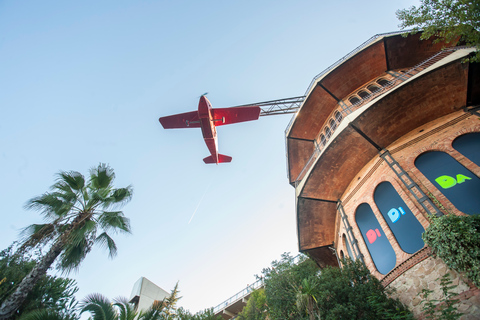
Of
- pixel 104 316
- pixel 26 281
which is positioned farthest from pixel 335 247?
pixel 26 281

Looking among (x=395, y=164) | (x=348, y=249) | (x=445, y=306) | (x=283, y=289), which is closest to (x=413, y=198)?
(x=395, y=164)

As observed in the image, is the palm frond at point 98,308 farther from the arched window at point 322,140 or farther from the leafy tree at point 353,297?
the arched window at point 322,140

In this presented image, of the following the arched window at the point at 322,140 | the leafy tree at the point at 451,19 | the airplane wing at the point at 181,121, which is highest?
the airplane wing at the point at 181,121

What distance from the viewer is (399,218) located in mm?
9500

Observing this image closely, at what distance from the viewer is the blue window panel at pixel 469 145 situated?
8594 mm

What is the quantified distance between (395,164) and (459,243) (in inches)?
183

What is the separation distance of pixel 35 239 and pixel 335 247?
15008 mm

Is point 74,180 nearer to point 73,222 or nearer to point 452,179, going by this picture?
point 73,222

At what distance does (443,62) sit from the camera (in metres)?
9.44

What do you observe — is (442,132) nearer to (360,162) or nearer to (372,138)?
(372,138)

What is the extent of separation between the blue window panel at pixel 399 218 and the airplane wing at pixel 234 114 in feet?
39.3

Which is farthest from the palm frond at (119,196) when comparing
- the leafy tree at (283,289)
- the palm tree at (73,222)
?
the leafy tree at (283,289)

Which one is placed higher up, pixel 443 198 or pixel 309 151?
pixel 309 151

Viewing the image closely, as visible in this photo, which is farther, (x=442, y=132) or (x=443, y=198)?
(x=442, y=132)
